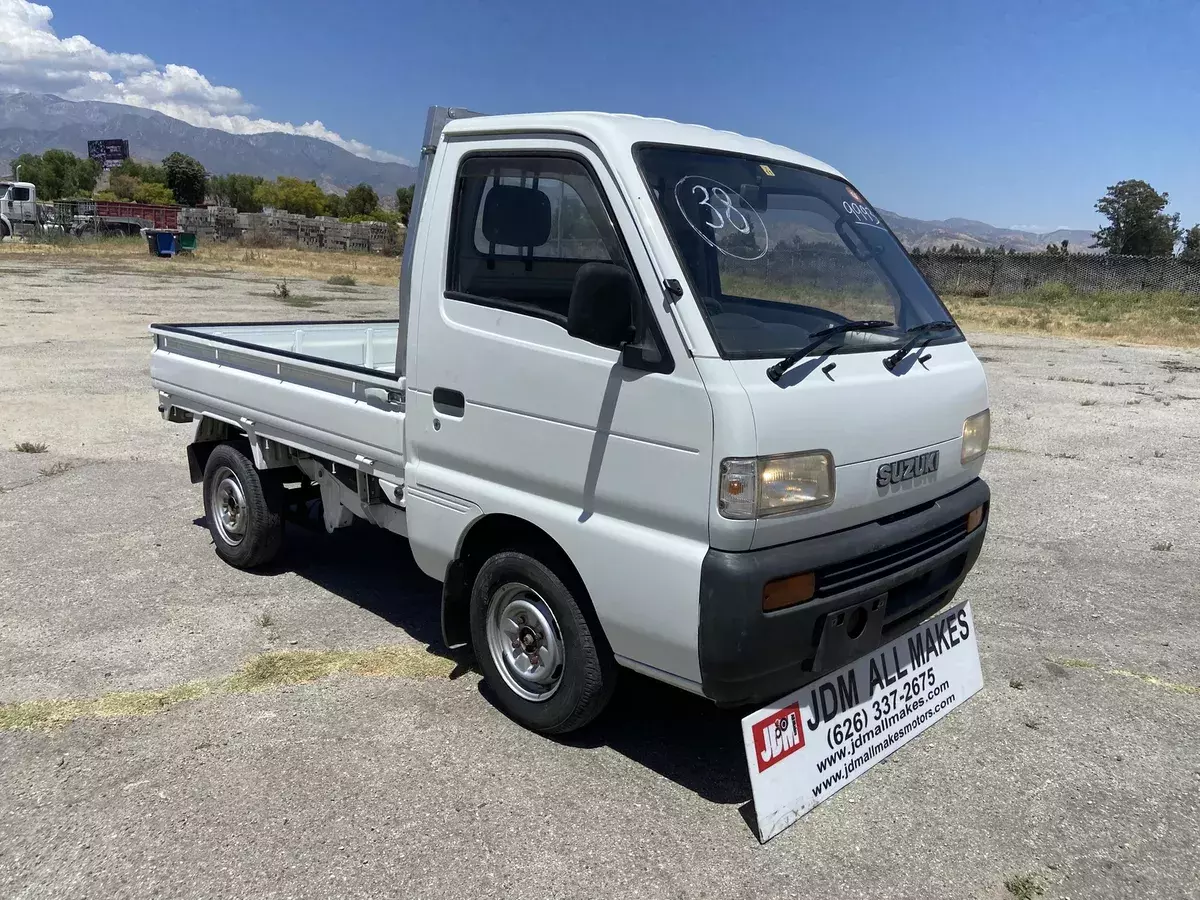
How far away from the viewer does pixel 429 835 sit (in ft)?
10.3

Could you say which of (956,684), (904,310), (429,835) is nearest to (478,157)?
(904,310)

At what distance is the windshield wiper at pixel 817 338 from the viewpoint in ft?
9.65

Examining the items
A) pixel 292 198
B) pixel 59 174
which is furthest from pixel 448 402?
pixel 292 198

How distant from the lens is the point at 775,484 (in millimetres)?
2914

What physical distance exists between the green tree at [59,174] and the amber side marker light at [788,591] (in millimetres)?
101717

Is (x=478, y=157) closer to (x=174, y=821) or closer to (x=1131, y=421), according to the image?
(x=174, y=821)

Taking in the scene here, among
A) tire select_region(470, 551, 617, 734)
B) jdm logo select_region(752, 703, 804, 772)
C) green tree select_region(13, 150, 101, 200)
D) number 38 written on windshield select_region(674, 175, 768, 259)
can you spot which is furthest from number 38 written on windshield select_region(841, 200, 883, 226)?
green tree select_region(13, 150, 101, 200)

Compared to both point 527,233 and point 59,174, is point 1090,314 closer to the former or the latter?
point 527,233

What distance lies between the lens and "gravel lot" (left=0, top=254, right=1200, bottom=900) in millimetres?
2990

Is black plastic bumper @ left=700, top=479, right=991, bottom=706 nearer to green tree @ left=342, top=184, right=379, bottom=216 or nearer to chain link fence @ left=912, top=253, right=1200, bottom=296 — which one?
chain link fence @ left=912, top=253, right=1200, bottom=296

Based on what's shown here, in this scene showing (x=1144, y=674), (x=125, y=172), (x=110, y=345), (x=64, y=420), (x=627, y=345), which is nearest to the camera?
(x=627, y=345)

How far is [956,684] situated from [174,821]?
308 centimetres

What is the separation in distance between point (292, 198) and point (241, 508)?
374ft

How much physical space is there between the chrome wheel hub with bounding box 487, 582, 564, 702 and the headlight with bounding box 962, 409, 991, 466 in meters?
1.76
